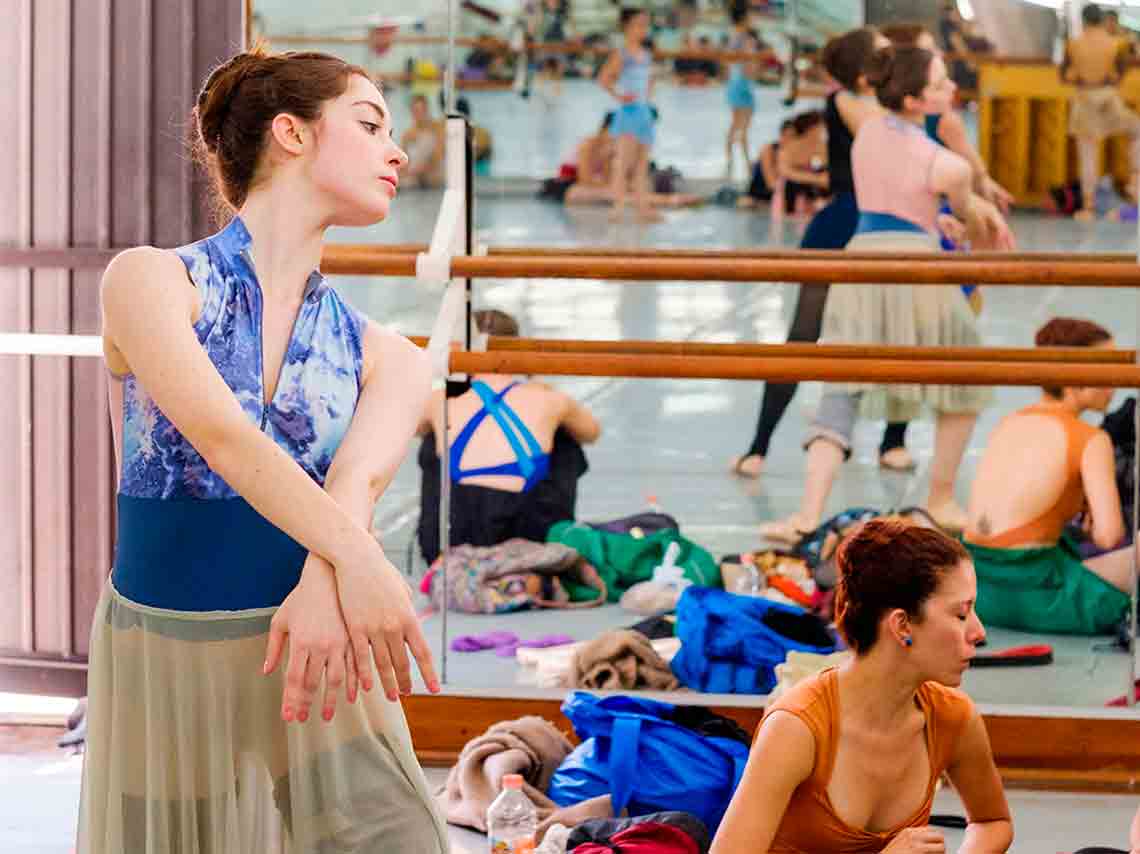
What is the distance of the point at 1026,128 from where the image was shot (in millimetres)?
15055

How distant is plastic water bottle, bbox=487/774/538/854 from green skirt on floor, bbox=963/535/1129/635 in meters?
1.67

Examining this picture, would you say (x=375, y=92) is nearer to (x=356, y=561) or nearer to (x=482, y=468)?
(x=356, y=561)

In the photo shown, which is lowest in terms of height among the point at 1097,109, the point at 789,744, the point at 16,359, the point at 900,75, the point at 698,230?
the point at 789,744

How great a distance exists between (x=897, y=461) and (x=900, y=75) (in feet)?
5.96

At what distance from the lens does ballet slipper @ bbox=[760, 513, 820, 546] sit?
5613 millimetres

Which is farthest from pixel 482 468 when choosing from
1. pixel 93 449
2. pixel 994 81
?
pixel 994 81

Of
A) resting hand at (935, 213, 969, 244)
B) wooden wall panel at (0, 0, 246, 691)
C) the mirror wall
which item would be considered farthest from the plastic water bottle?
resting hand at (935, 213, 969, 244)

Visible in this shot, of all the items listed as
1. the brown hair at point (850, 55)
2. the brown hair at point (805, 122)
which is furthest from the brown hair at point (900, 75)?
the brown hair at point (805, 122)

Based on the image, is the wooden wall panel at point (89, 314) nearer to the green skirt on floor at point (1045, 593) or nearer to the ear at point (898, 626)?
the green skirt on floor at point (1045, 593)

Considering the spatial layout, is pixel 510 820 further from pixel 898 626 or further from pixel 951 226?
pixel 951 226

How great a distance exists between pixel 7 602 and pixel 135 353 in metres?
2.80

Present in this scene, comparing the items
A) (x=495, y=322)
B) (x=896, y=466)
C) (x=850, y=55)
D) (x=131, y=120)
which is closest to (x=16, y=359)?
Answer: (x=131, y=120)

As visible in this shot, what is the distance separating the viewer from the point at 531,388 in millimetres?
5418

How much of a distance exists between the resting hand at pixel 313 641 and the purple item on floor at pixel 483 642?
289 cm
